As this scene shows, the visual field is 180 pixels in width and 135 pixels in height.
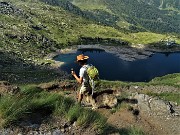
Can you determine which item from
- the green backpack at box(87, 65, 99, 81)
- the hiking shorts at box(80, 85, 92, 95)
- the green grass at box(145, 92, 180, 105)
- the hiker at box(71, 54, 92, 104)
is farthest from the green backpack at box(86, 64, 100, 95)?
the green grass at box(145, 92, 180, 105)

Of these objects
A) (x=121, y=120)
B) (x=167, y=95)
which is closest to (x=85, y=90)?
(x=121, y=120)

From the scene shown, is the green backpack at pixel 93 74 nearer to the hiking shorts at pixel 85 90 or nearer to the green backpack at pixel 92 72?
the green backpack at pixel 92 72

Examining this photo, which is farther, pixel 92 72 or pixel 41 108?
pixel 92 72

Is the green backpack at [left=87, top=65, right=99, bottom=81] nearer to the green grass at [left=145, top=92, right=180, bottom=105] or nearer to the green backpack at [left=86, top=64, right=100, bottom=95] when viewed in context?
the green backpack at [left=86, top=64, right=100, bottom=95]

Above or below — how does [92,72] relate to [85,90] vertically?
above

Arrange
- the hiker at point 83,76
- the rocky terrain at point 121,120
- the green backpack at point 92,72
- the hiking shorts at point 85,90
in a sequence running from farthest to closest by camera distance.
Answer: the hiking shorts at point 85,90 → the green backpack at point 92,72 → the hiker at point 83,76 → the rocky terrain at point 121,120

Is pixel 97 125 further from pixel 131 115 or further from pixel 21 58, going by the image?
pixel 21 58

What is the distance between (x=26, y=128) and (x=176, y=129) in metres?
14.8

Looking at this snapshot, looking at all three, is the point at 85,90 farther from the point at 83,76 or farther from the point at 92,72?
the point at 92,72

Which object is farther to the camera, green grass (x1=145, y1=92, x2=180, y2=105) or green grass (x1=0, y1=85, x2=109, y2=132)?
green grass (x1=145, y1=92, x2=180, y2=105)

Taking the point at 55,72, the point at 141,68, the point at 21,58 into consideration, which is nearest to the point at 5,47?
the point at 21,58

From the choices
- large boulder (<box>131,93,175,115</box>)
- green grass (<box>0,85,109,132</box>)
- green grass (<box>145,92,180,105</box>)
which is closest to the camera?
green grass (<box>0,85,109,132</box>)

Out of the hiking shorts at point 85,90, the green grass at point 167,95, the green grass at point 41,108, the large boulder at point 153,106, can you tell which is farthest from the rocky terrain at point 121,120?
the green grass at point 167,95

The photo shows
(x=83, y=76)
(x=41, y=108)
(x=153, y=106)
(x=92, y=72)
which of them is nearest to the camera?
(x=41, y=108)
